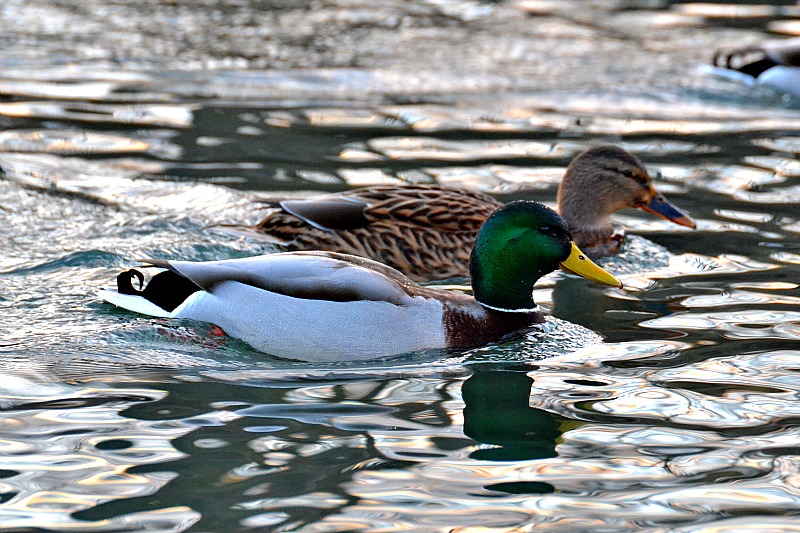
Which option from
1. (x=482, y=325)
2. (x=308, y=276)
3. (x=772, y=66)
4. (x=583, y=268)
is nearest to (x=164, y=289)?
(x=308, y=276)

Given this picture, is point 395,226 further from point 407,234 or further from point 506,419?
point 506,419

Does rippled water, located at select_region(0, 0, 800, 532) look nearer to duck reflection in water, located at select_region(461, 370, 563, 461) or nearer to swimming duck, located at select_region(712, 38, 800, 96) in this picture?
duck reflection in water, located at select_region(461, 370, 563, 461)

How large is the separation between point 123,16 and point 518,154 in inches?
228

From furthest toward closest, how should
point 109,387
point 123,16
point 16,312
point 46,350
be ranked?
point 123,16
point 16,312
point 46,350
point 109,387

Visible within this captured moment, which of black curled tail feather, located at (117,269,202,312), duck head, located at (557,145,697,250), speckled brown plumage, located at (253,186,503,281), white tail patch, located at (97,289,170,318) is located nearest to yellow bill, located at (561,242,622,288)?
A: speckled brown plumage, located at (253,186,503,281)

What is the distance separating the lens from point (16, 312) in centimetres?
638

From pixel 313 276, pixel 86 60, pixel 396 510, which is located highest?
pixel 86 60

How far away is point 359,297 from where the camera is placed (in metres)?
5.84

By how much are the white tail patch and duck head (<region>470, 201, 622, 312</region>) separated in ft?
5.08

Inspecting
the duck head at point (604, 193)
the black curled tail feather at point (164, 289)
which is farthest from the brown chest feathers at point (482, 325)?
the duck head at point (604, 193)

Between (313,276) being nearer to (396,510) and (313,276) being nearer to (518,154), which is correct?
(396,510)

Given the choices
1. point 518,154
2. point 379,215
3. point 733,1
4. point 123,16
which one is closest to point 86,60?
point 123,16

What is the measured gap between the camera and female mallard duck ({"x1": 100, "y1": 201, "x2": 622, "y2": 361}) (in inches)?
229

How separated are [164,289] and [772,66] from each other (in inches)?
310
